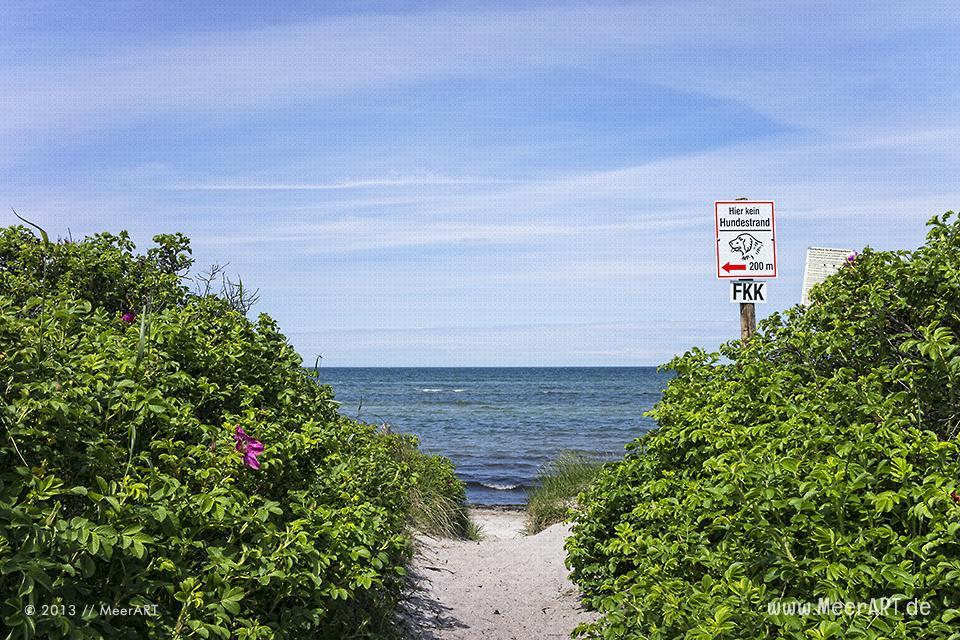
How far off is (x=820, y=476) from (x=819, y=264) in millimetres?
3349

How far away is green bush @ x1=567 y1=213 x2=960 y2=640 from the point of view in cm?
325

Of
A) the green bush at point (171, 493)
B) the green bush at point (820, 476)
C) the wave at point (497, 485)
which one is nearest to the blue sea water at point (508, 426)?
the wave at point (497, 485)

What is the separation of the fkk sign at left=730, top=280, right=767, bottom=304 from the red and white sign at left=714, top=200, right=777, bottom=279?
64 mm

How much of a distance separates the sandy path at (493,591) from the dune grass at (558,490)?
1.23 metres

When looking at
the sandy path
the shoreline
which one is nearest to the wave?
the shoreline

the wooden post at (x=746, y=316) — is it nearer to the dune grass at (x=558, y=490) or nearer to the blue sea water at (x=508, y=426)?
the blue sea water at (x=508, y=426)

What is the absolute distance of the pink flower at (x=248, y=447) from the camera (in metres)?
3.93

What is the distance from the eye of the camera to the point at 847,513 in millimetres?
3496

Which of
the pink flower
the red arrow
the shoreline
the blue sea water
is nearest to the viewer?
the pink flower

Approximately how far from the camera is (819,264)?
6.39m

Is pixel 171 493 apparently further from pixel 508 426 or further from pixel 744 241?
pixel 508 426

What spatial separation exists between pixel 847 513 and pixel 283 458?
2.67m

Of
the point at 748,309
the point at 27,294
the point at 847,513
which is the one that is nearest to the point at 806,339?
the point at 847,513

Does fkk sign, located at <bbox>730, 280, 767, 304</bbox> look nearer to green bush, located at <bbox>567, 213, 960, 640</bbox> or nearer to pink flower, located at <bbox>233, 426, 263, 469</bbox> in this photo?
green bush, located at <bbox>567, 213, 960, 640</bbox>
